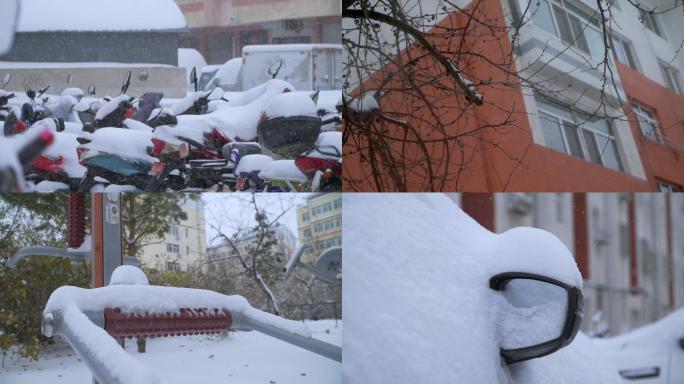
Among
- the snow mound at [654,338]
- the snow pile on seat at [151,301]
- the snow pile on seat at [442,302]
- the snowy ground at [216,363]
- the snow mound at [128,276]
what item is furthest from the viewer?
the snowy ground at [216,363]

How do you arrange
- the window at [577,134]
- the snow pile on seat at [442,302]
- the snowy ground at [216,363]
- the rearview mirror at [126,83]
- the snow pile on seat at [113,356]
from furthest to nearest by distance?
the window at [577,134] < the rearview mirror at [126,83] < the snowy ground at [216,363] < the snow pile on seat at [113,356] < the snow pile on seat at [442,302]

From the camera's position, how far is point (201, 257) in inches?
135

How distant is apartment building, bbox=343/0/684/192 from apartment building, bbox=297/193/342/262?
156 millimetres

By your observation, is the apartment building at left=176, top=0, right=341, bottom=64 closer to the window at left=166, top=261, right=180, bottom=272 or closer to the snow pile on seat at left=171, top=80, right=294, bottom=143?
the snow pile on seat at left=171, top=80, right=294, bottom=143

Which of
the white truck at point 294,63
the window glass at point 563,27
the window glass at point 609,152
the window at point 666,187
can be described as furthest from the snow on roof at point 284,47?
the window at point 666,187

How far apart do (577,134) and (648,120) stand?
16.6 inches

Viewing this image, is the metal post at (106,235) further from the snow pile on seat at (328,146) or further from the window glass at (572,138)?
the window glass at (572,138)

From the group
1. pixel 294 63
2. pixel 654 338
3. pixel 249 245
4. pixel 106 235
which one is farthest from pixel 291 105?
pixel 654 338

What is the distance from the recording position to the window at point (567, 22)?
142 inches

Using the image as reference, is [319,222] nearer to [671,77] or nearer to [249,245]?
[249,245]

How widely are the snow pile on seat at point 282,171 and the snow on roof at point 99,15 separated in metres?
0.73

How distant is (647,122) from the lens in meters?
3.78

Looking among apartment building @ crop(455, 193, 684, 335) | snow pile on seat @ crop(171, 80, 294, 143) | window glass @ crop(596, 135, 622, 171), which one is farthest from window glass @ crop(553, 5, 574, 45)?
snow pile on seat @ crop(171, 80, 294, 143)

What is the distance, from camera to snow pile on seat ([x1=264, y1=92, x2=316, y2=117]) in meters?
3.43
